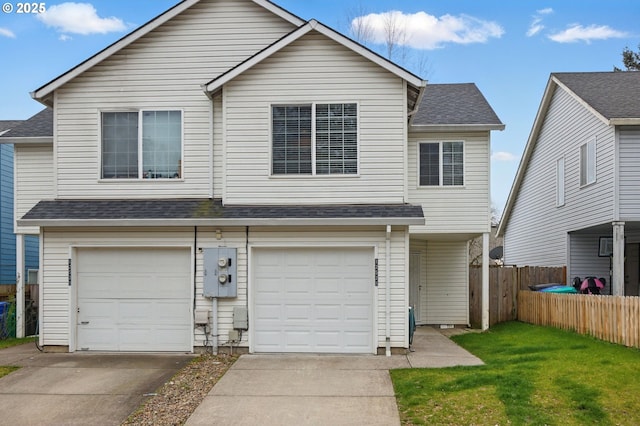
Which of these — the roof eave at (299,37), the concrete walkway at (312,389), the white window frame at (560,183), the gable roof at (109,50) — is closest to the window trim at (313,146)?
the roof eave at (299,37)

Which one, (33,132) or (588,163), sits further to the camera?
(588,163)

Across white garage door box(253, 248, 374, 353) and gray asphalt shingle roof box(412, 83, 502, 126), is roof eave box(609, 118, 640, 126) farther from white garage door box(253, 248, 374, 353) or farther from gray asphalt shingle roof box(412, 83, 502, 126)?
white garage door box(253, 248, 374, 353)

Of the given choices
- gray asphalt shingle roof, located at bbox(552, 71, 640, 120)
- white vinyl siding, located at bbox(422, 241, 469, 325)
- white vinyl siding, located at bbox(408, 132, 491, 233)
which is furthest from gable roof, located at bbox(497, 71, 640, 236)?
white vinyl siding, located at bbox(422, 241, 469, 325)

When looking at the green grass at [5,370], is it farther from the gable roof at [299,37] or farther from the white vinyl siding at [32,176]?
the gable roof at [299,37]

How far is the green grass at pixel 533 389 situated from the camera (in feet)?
25.9

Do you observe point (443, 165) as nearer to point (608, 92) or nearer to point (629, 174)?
point (629, 174)

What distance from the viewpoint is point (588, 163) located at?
17.7 meters

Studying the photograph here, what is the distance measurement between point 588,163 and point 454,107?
4162 mm

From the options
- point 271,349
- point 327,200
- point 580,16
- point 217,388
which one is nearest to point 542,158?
point 580,16

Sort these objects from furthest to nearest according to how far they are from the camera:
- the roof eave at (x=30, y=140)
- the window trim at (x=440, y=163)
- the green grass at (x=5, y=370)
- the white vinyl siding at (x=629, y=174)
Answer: the window trim at (x=440, y=163) → the roof eave at (x=30, y=140) → the white vinyl siding at (x=629, y=174) → the green grass at (x=5, y=370)

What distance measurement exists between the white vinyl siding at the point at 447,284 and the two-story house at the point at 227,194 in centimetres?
639

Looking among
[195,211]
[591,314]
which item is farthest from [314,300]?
[591,314]

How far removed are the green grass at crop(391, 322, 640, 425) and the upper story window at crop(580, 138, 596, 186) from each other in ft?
22.3

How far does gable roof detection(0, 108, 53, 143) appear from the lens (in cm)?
1611
